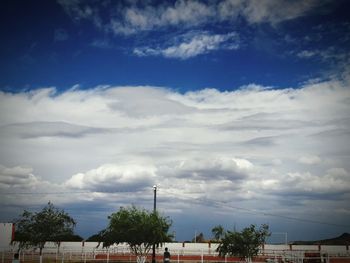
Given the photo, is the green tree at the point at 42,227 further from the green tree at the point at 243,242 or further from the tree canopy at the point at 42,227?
the green tree at the point at 243,242

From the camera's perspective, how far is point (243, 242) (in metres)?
40.6

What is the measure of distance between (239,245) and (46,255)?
3191cm

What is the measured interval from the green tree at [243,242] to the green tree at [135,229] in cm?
624

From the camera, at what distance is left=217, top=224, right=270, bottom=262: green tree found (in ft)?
133

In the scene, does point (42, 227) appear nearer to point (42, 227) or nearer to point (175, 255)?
point (42, 227)

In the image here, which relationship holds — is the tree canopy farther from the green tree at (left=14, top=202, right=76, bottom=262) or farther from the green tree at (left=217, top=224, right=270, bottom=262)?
the green tree at (left=217, top=224, right=270, bottom=262)

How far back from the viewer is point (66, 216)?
163ft

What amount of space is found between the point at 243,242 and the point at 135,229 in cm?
1073

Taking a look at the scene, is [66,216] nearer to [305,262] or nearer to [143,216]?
[143,216]

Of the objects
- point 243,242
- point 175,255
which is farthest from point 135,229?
point 175,255

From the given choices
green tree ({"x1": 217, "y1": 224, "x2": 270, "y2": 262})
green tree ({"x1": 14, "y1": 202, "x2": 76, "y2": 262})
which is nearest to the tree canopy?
green tree ({"x1": 14, "y1": 202, "x2": 76, "y2": 262})

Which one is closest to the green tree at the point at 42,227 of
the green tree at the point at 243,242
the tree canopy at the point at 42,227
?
the tree canopy at the point at 42,227

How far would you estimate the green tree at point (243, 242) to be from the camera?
133ft

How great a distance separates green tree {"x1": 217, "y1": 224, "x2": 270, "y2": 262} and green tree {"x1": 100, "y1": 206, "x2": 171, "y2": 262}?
6.24 metres
